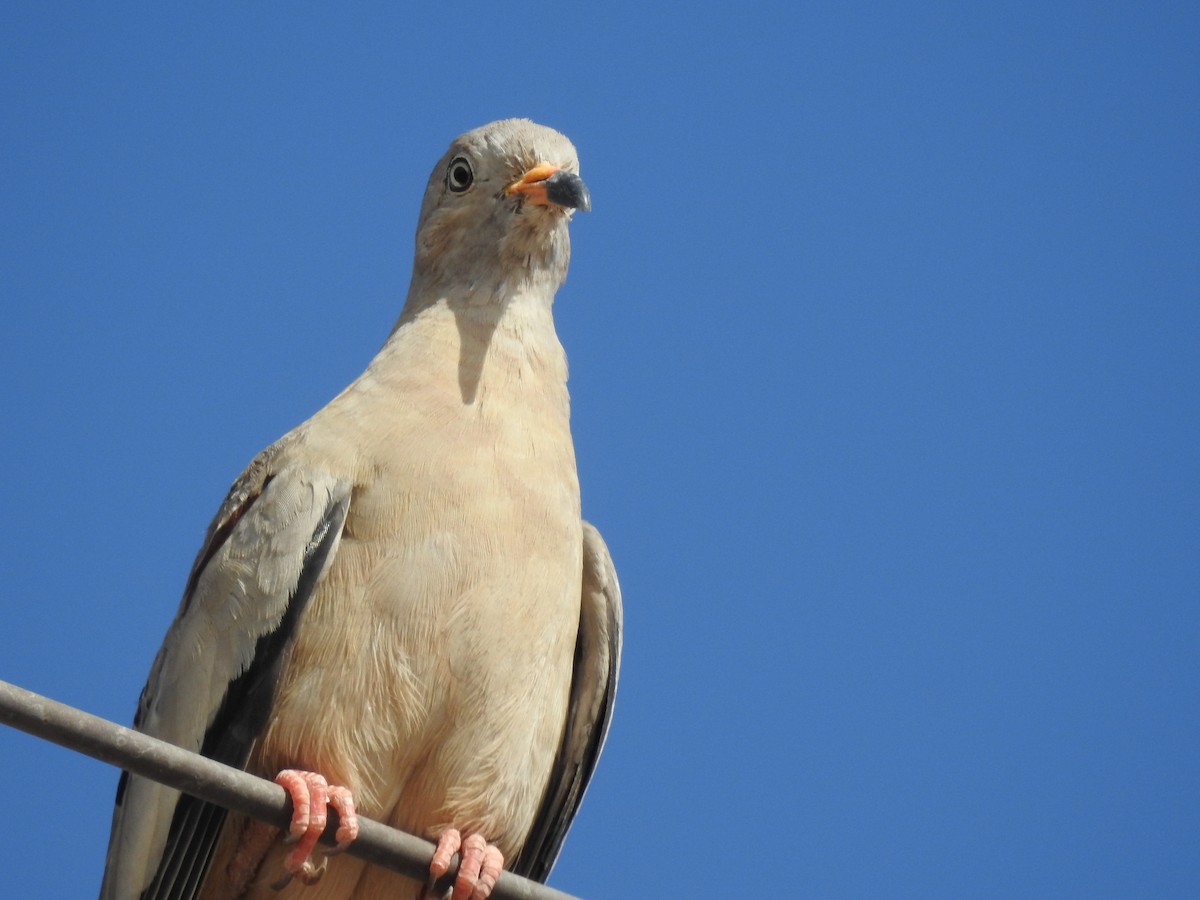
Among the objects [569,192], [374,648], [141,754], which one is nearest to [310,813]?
[374,648]

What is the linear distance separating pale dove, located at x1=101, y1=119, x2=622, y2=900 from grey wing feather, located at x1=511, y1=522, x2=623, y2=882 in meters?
0.26

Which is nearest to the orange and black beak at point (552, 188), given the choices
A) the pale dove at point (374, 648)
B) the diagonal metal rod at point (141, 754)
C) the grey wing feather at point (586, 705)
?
the pale dove at point (374, 648)

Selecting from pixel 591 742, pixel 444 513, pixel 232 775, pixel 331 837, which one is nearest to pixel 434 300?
pixel 444 513

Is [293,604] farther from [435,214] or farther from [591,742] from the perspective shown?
[435,214]

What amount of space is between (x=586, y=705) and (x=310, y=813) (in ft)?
5.60

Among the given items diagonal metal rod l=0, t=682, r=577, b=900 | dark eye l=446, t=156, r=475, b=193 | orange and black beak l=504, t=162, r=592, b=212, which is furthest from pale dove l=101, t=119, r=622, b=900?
dark eye l=446, t=156, r=475, b=193

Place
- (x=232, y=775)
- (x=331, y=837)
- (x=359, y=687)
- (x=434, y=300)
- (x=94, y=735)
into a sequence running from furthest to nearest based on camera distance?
(x=434, y=300)
(x=359, y=687)
(x=331, y=837)
(x=232, y=775)
(x=94, y=735)

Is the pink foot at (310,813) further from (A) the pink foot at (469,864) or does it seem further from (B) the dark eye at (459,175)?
(B) the dark eye at (459,175)

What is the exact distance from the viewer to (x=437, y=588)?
6207 millimetres

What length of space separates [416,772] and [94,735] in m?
2.07

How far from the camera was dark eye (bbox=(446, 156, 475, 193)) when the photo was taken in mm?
7855

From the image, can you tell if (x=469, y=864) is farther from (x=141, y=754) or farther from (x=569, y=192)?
(x=569, y=192)

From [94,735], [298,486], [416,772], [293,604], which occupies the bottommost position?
[94,735]

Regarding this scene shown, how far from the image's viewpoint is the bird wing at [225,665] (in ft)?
20.0
